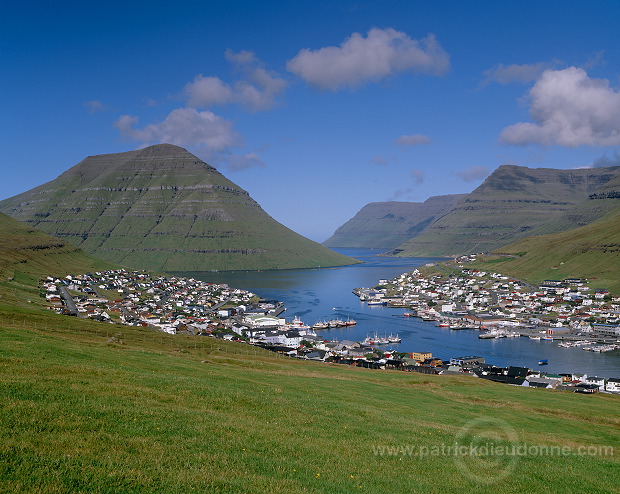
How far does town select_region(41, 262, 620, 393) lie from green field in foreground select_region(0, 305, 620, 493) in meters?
49.9

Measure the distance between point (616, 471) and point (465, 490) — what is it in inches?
347

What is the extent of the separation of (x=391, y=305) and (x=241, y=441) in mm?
166667

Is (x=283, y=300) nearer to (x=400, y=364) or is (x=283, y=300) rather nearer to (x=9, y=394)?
(x=400, y=364)

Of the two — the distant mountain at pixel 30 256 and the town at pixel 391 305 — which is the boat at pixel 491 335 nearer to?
the town at pixel 391 305

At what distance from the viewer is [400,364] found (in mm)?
78312

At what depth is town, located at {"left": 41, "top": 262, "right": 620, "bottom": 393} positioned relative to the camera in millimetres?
79663

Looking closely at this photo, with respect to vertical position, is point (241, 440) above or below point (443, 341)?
above

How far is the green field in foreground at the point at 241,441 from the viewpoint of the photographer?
38.1 feet

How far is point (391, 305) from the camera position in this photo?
17825cm

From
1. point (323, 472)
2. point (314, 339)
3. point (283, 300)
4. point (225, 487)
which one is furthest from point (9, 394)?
point (283, 300)

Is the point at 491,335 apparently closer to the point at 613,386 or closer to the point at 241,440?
the point at 613,386

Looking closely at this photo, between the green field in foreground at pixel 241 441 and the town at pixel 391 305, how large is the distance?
164 ft

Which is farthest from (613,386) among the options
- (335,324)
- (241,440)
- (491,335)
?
(335,324)

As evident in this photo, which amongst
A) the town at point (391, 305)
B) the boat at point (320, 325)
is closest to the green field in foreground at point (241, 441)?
the town at point (391, 305)
